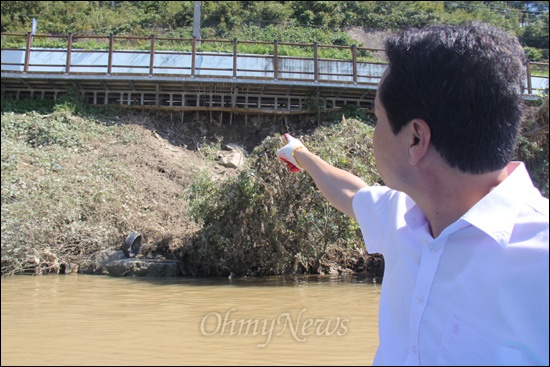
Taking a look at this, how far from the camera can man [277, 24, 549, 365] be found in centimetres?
88

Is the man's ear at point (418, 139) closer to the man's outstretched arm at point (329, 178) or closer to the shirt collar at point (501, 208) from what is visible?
the shirt collar at point (501, 208)

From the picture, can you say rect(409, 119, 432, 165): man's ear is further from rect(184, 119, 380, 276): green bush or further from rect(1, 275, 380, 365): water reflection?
rect(184, 119, 380, 276): green bush

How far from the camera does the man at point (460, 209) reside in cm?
88

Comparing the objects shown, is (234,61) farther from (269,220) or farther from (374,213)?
(374,213)

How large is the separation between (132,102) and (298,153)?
56.1 feet

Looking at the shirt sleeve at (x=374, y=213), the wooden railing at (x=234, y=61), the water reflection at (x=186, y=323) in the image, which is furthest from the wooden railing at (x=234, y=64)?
the shirt sleeve at (x=374, y=213)

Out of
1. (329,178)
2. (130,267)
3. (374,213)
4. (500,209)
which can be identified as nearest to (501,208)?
(500,209)

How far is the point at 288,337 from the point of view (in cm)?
457

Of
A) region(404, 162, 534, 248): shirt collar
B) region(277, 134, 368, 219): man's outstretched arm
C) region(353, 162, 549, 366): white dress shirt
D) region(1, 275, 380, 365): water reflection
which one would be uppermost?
region(277, 134, 368, 219): man's outstretched arm

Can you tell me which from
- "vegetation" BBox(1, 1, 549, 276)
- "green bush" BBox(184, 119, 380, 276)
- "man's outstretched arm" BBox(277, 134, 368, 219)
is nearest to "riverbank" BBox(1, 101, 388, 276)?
"vegetation" BBox(1, 1, 549, 276)

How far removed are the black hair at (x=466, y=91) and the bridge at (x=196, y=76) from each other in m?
16.8

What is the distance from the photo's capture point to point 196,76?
17594 millimetres

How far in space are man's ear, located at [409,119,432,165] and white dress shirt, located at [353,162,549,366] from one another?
147 millimetres

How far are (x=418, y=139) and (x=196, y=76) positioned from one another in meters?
17.1
